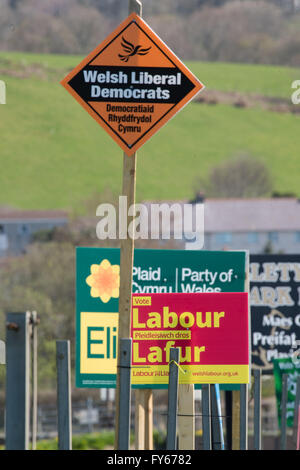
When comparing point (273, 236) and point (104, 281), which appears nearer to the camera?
point (104, 281)

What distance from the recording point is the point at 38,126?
63219 millimetres

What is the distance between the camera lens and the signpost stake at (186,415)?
7328 mm

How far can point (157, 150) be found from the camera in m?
76.6

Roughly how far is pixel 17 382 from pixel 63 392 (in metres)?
0.90

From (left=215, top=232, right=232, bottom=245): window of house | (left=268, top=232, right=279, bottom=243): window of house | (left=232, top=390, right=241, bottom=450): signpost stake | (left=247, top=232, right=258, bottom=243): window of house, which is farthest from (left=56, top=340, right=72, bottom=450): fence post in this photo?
(left=247, top=232, right=258, bottom=243): window of house

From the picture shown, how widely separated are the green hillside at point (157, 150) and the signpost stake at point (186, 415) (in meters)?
47.8

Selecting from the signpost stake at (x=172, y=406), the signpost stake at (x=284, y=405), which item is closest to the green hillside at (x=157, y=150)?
the signpost stake at (x=284, y=405)

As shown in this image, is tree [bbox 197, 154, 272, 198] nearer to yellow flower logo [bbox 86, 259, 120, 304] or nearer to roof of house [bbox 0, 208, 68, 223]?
roof of house [bbox 0, 208, 68, 223]

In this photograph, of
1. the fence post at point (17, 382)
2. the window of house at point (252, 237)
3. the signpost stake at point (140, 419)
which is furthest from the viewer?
the window of house at point (252, 237)

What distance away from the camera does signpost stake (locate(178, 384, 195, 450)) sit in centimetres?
733

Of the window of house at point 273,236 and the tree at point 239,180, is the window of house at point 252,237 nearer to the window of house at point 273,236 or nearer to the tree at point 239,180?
the window of house at point 273,236

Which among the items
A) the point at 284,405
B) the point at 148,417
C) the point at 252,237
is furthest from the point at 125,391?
the point at 252,237

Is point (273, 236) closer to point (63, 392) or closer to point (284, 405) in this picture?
point (284, 405)

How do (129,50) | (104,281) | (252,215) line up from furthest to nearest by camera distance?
(252,215) < (104,281) < (129,50)
